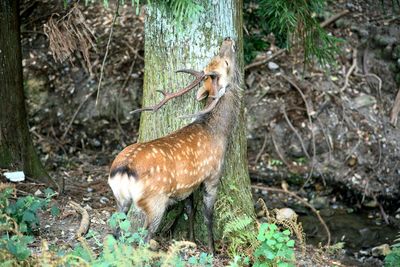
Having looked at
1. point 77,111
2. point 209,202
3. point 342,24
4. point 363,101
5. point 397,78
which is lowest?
point 209,202

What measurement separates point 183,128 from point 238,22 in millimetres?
1030

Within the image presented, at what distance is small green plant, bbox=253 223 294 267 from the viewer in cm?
538

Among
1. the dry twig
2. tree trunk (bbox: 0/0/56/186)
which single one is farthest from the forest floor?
the dry twig

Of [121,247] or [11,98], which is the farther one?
[11,98]

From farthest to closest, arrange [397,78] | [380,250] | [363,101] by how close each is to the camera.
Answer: [397,78] < [363,101] < [380,250]

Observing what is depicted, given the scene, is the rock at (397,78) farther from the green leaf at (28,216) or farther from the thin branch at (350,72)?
the green leaf at (28,216)

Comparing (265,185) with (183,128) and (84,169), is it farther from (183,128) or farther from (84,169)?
(183,128)

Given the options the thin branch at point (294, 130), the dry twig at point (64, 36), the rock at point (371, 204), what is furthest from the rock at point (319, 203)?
the dry twig at point (64, 36)

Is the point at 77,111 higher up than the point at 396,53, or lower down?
lower down

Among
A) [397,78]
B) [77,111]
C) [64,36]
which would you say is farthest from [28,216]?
[397,78]

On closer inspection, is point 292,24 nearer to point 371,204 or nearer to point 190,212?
point 190,212

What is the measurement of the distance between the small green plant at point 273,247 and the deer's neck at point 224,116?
36.1 inches

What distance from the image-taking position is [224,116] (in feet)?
20.1

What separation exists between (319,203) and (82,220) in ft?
13.8
